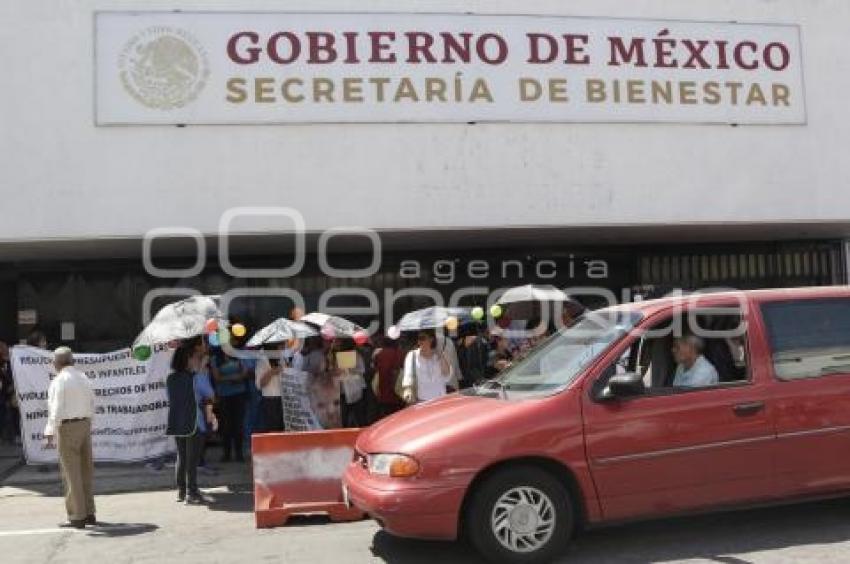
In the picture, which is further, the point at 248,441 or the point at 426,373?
the point at 248,441

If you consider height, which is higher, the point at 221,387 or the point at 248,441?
the point at 221,387

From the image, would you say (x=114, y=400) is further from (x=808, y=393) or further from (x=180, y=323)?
(x=808, y=393)

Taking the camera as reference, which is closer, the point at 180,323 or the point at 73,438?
the point at 73,438

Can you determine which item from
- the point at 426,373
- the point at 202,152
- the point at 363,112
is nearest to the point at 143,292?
the point at 202,152

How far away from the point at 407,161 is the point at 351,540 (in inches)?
239

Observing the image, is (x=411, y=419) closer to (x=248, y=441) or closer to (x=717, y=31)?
(x=248, y=441)

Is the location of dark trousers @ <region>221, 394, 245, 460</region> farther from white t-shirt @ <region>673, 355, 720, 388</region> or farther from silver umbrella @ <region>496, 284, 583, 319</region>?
white t-shirt @ <region>673, 355, 720, 388</region>

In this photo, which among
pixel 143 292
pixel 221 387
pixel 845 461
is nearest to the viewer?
pixel 845 461

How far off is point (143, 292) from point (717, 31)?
32.4ft

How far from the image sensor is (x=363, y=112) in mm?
11172

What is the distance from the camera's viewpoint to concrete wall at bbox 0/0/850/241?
10664 millimetres

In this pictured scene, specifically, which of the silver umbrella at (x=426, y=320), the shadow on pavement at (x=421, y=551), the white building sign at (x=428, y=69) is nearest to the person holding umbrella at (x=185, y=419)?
the silver umbrella at (x=426, y=320)

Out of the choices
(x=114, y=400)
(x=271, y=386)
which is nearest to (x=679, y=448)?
(x=271, y=386)

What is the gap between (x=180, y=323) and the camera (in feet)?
28.0
